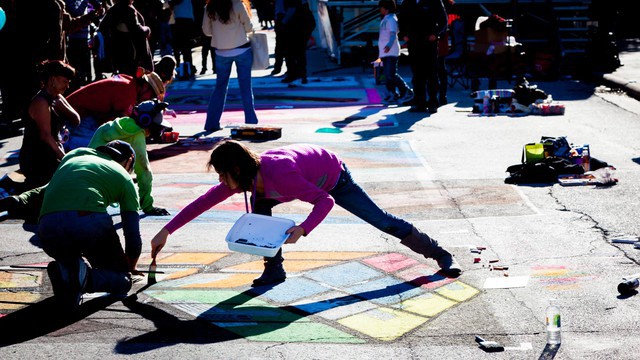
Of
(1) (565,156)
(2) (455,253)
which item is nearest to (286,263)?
(2) (455,253)

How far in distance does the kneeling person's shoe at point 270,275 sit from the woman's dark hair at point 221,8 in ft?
24.9

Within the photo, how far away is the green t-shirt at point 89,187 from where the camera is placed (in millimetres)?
7012

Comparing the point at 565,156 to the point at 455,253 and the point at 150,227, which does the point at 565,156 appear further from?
the point at 150,227

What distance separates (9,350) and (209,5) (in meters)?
9.09

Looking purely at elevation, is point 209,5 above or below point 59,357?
above

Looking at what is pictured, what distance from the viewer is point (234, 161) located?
6.64m

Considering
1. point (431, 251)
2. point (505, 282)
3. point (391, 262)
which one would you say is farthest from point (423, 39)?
point (505, 282)

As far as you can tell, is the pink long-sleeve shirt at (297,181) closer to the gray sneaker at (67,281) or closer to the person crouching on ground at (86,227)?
the person crouching on ground at (86,227)

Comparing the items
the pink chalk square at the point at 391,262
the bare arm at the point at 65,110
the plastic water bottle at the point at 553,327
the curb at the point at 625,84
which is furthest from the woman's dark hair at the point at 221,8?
the plastic water bottle at the point at 553,327

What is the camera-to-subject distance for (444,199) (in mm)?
10375

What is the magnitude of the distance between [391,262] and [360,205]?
31.3 inches

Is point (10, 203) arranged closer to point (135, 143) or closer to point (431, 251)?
point (135, 143)

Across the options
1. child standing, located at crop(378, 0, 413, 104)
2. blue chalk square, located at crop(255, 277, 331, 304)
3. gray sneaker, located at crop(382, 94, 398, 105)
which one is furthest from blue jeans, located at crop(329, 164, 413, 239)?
gray sneaker, located at crop(382, 94, 398, 105)

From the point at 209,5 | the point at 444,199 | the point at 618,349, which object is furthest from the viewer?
the point at 209,5
